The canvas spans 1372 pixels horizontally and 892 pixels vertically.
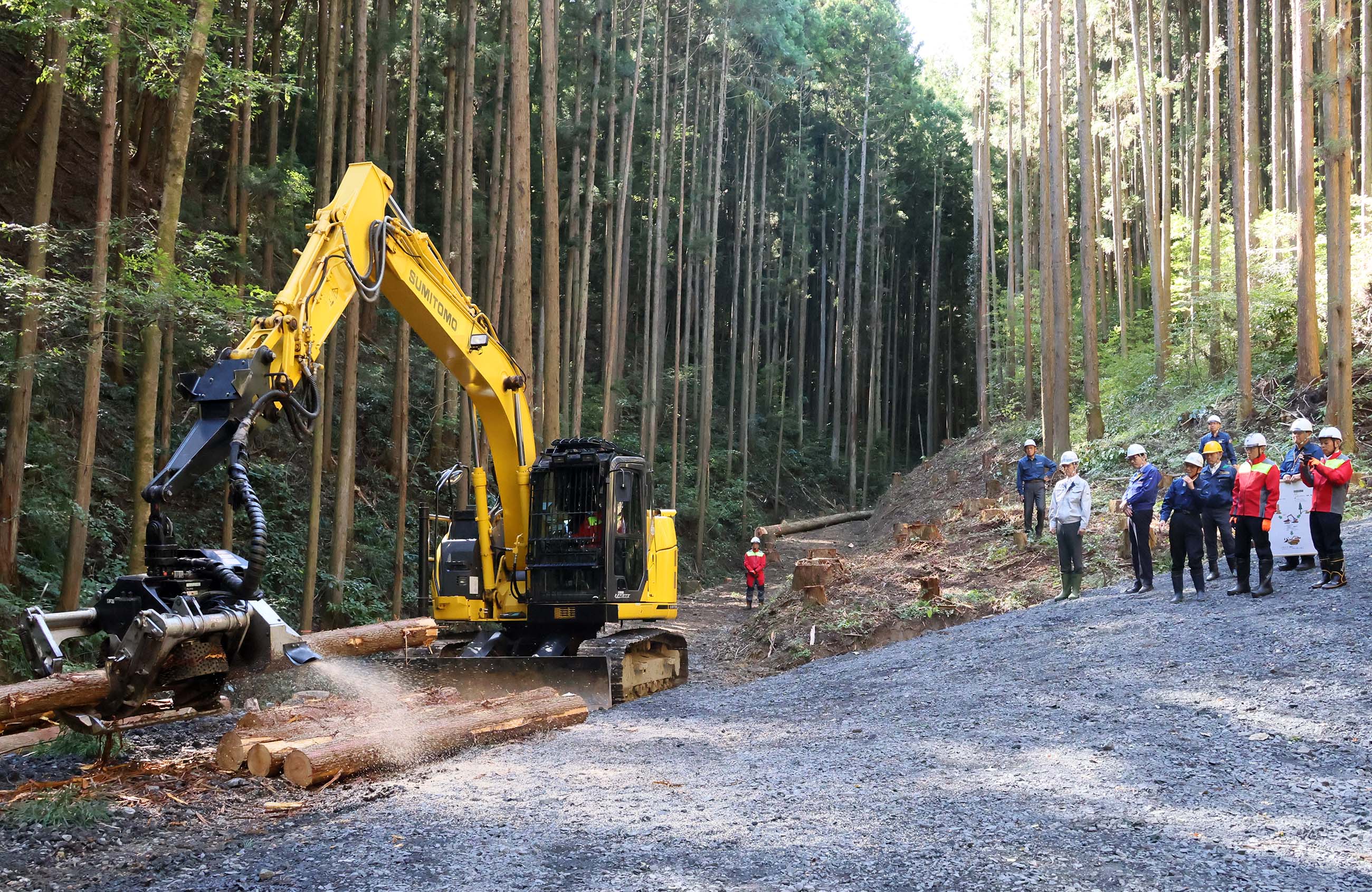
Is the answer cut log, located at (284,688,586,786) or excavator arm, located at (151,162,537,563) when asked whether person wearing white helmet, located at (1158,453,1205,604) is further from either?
excavator arm, located at (151,162,537,563)

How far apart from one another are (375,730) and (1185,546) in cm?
833

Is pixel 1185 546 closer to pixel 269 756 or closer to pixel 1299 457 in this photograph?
pixel 1299 457

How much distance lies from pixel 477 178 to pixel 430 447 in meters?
9.60

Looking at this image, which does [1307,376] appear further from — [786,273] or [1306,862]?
[786,273]

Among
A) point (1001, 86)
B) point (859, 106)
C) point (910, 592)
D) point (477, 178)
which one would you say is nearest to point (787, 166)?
point (859, 106)

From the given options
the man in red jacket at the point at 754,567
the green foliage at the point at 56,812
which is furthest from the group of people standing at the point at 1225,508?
the green foliage at the point at 56,812

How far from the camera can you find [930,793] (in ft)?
18.5

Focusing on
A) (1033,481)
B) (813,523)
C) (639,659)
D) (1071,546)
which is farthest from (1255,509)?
(813,523)

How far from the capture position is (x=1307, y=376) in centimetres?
1733

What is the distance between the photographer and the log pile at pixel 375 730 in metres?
6.44

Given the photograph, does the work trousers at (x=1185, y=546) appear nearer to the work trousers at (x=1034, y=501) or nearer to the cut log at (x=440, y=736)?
the work trousers at (x=1034, y=501)

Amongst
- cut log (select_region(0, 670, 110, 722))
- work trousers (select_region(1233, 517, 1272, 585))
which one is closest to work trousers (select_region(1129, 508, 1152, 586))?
work trousers (select_region(1233, 517, 1272, 585))

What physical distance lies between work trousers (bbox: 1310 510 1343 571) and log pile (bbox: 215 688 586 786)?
730cm

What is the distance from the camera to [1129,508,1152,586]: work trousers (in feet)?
37.7
